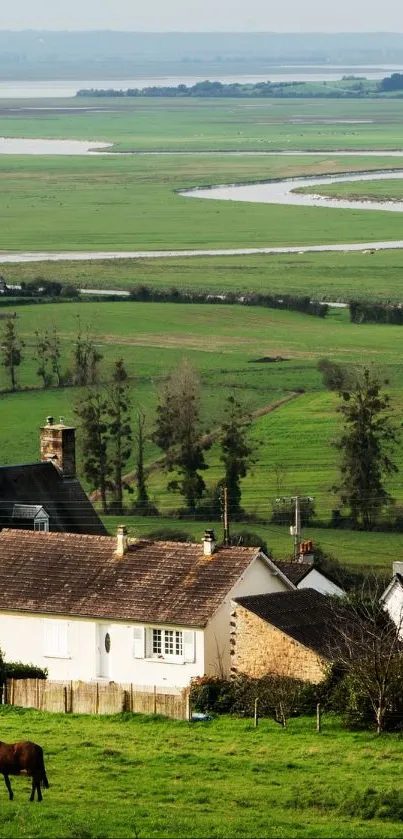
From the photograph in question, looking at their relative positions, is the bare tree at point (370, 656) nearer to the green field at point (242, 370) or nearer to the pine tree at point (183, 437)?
the green field at point (242, 370)

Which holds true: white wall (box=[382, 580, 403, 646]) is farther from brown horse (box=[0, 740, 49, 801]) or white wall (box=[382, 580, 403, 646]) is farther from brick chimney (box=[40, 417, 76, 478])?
brown horse (box=[0, 740, 49, 801])

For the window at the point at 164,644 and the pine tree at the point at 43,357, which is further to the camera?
the pine tree at the point at 43,357

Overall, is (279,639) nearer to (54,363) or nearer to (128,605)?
(128,605)

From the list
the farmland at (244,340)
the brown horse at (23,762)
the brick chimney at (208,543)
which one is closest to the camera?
the brown horse at (23,762)

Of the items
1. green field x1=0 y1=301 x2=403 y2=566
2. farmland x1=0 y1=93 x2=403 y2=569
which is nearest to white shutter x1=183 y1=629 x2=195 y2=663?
green field x1=0 y1=301 x2=403 y2=566

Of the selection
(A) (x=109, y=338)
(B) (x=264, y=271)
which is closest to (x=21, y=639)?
(A) (x=109, y=338)

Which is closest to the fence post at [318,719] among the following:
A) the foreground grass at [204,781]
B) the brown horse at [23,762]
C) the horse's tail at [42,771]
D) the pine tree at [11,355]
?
the foreground grass at [204,781]
